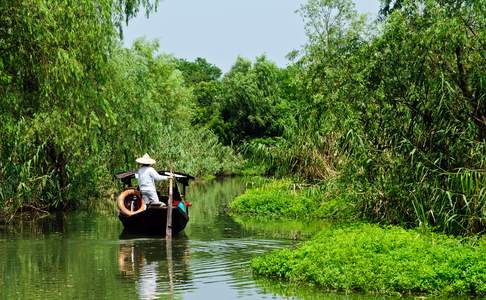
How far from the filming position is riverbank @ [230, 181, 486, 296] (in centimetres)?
1188

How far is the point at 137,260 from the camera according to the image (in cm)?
1675

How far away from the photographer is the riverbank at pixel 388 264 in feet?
39.0

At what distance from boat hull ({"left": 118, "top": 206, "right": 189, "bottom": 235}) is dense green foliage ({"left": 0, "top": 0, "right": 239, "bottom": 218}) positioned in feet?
6.86

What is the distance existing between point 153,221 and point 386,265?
9.39 meters

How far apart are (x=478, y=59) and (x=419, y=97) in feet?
4.83

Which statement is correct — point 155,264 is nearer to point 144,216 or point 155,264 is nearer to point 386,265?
point 144,216

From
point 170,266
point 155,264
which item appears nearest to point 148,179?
point 155,264

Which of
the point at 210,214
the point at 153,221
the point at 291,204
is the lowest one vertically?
the point at 153,221

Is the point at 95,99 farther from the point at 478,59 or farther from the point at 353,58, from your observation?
the point at 478,59

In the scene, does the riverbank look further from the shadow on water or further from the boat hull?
the boat hull

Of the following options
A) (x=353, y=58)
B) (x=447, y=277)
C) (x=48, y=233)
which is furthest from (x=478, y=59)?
(x=48, y=233)

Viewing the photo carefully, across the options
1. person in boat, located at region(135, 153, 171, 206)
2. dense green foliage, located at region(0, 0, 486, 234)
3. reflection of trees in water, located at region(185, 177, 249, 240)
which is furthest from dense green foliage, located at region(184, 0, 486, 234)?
person in boat, located at region(135, 153, 171, 206)

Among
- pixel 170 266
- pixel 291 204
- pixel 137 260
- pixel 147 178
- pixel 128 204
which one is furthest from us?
pixel 291 204

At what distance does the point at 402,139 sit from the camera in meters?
17.9
